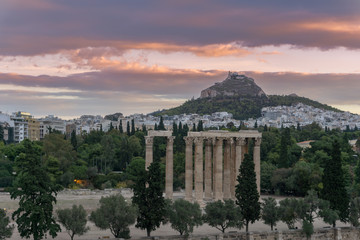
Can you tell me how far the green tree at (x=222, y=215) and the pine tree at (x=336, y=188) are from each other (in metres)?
8.44

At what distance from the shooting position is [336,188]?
47.7 meters

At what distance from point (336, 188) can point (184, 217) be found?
1313cm

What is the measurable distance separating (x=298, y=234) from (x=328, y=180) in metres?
5.40

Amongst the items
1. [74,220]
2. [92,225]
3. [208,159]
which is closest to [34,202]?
[74,220]

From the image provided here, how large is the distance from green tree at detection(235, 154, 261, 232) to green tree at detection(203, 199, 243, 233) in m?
1.28

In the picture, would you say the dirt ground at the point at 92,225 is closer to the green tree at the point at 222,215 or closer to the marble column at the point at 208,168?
the green tree at the point at 222,215

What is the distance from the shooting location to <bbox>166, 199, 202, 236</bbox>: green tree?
41.3m

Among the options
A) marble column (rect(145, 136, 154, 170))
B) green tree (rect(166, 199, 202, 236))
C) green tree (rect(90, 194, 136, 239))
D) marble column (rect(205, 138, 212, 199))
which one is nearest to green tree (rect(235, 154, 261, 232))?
green tree (rect(166, 199, 202, 236))

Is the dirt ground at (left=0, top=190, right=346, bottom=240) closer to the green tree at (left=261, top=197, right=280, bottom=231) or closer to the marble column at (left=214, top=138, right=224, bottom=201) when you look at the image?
the green tree at (left=261, top=197, right=280, bottom=231)

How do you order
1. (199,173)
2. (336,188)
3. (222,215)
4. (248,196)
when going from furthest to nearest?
(199,173) → (336,188) → (248,196) → (222,215)

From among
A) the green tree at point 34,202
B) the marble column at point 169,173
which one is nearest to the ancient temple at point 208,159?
the marble column at point 169,173

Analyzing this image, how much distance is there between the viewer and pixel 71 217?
128 ft

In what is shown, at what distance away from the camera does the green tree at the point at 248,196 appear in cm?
4431

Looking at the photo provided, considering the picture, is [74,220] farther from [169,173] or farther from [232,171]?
[232,171]
